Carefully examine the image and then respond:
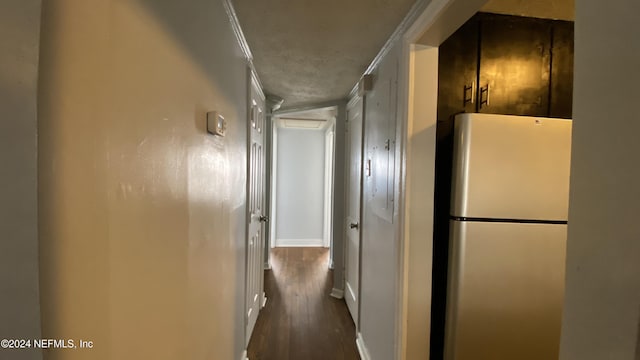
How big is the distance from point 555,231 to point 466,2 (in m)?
1.15

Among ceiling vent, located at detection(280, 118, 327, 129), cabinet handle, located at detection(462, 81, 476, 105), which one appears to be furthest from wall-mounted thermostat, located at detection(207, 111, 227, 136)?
ceiling vent, located at detection(280, 118, 327, 129)

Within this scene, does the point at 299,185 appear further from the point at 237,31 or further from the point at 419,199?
the point at 419,199

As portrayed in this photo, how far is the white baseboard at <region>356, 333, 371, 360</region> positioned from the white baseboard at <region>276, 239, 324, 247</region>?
3.10 metres

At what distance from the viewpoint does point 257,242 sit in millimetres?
2730

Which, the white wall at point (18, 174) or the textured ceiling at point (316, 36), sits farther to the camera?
the textured ceiling at point (316, 36)

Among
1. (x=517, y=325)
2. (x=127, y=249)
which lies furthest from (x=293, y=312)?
(x=127, y=249)

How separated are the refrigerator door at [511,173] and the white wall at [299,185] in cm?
416

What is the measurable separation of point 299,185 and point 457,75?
13.4 ft

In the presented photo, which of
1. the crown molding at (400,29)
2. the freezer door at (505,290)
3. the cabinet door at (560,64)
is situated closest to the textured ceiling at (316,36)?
the crown molding at (400,29)

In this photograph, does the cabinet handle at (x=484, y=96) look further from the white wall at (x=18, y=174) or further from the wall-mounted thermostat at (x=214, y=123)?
the white wall at (x=18, y=174)

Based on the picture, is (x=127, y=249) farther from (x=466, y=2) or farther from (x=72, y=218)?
(x=466, y=2)

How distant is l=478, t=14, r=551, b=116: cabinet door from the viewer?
5.61 ft

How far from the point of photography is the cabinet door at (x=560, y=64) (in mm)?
1765

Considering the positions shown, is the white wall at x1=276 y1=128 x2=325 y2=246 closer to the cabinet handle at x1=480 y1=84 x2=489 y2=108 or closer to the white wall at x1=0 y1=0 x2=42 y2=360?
the cabinet handle at x1=480 y1=84 x2=489 y2=108
